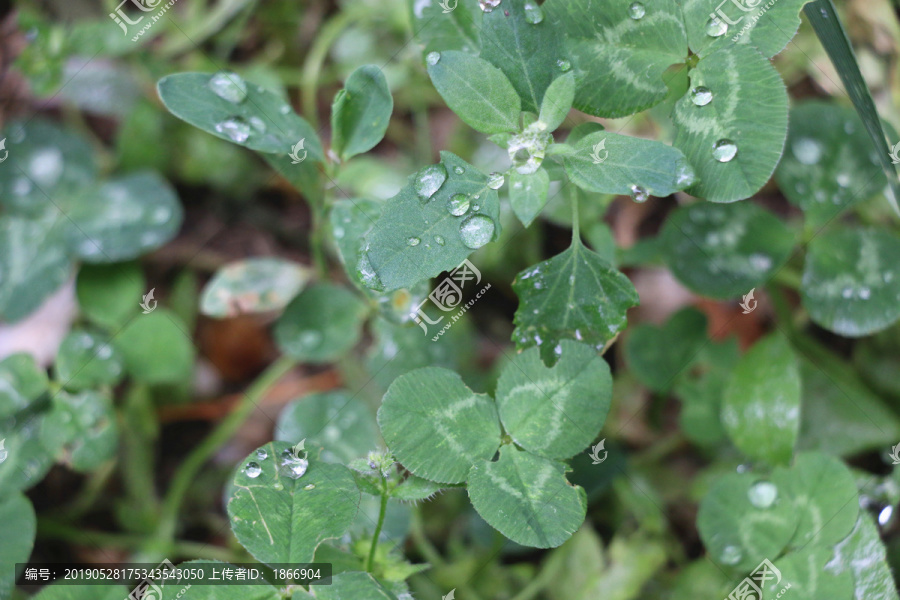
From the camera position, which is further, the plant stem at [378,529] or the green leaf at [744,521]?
the green leaf at [744,521]

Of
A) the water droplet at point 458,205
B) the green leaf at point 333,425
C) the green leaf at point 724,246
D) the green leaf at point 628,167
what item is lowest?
the green leaf at point 724,246

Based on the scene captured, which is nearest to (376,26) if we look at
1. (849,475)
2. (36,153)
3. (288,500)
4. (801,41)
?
(36,153)

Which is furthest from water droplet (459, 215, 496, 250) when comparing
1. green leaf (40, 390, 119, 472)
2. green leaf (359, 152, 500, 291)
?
green leaf (40, 390, 119, 472)

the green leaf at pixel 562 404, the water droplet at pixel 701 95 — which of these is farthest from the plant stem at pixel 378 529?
the water droplet at pixel 701 95

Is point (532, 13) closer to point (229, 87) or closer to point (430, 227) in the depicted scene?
point (430, 227)

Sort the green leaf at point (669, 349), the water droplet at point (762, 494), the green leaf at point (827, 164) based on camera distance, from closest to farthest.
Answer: the water droplet at point (762, 494) < the green leaf at point (827, 164) < the green leaf at point (669, 349)

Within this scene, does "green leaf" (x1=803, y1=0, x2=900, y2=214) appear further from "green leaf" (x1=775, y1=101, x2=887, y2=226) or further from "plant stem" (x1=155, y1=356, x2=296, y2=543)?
"plant stem" (x1=155, y1=356, x2=296, y2=543)

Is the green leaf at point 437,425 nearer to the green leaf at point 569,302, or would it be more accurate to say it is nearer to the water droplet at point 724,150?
the green leaf at point 569,302
